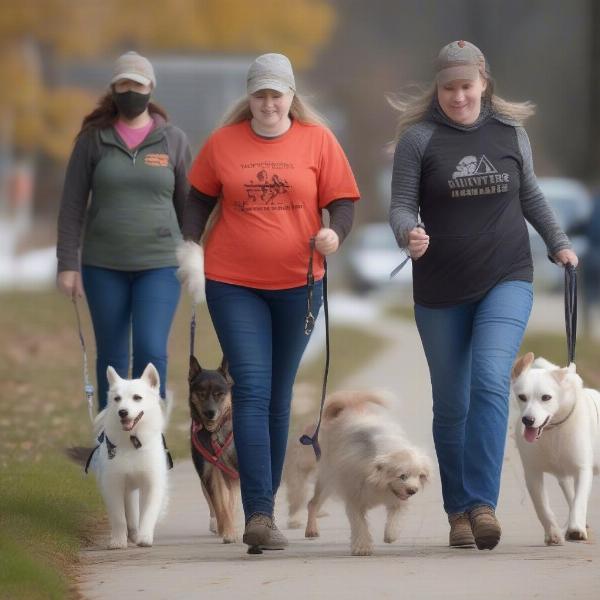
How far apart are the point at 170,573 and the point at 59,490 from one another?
8.64ft

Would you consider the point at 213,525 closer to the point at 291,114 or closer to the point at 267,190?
the point at 267,190

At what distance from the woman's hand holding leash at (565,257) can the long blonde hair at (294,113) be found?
118 cm

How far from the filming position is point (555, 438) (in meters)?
8.13

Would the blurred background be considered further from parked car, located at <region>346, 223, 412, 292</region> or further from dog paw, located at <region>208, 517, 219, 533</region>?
dog paw, located at <region>208, 517, 219, 533</region>

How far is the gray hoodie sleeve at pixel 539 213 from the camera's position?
7984 millimetres

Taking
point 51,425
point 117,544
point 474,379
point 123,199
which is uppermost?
point 123,199

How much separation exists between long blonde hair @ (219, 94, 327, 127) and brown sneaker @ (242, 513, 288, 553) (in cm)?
173

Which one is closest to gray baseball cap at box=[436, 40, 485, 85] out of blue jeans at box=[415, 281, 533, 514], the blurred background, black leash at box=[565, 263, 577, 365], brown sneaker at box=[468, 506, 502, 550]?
blue jeans at box=[415, 281, 533, 514]

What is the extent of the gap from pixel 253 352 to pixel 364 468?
85 cm

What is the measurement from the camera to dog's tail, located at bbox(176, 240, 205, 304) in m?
7.89

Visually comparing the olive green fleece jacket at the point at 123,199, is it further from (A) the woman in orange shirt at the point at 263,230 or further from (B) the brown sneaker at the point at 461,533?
(B) the brown sneaker at the point at 461,533

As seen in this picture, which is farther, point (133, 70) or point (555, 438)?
point (133, 70)

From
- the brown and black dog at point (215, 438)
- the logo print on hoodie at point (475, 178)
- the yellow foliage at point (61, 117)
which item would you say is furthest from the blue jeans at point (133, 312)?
the yellow foliage at point (61, 117)

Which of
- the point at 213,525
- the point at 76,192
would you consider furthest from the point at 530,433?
the point at 76,192
